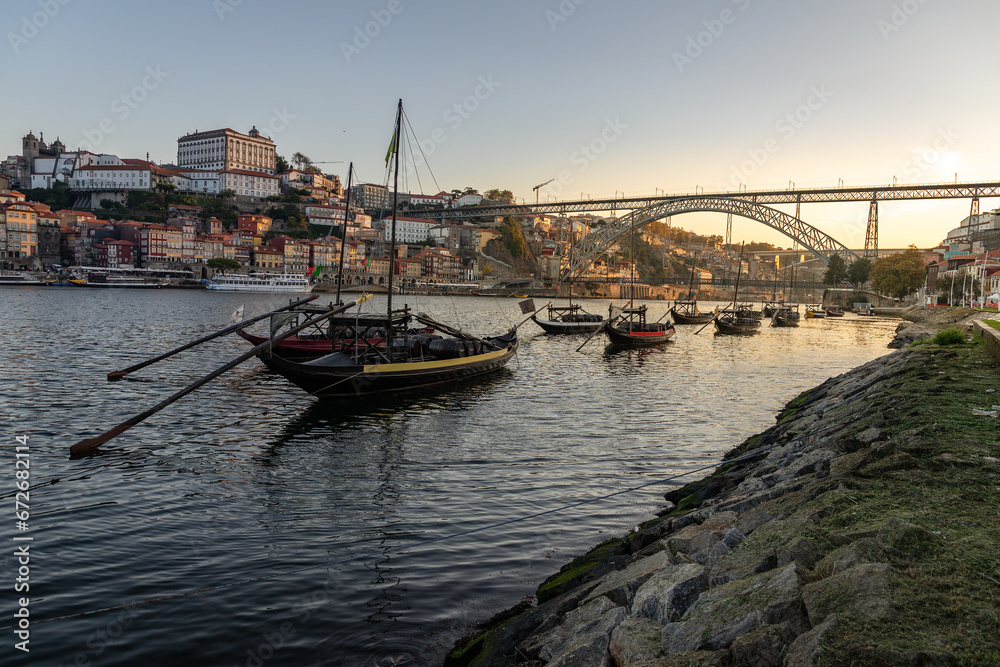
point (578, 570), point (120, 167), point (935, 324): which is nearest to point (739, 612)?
point (578, 570)

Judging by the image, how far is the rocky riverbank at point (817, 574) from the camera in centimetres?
316

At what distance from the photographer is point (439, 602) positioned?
638cm

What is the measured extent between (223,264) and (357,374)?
96.1 m

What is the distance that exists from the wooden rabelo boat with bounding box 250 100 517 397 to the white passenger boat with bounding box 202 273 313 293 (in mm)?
78726

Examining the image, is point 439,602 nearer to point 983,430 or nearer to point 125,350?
point 983,430

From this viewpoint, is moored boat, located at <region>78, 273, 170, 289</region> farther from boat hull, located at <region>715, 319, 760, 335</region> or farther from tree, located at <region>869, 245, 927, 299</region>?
tree, located at <region>869, 245, 927, 299</region>

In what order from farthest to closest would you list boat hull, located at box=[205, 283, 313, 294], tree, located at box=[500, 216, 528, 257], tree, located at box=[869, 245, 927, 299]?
tree, located at box=[500, 216, 528, 257] → boat hull, located at box=[205, 283, 313, 294] → tree, located at box=[869, 245, 927, 299]

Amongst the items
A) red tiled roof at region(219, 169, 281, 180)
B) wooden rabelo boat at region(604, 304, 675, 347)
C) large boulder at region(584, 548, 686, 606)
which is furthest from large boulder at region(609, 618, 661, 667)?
red tiled roof at region(219, 169, 281, 180)

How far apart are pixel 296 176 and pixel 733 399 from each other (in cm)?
14703

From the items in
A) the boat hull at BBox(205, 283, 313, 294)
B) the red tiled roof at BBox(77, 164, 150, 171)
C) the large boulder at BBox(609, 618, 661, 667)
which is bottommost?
the large boulder at BBox(609, 618, 661, 667)

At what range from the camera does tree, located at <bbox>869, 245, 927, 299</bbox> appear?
2648 inches

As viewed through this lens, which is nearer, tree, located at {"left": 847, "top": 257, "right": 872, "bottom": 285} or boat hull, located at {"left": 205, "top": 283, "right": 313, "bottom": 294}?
tree, located at {"left": 847, "top": 257, "right": 872, "bottom": 285}

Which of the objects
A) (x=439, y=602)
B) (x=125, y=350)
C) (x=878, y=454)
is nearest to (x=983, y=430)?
(x=878, y=454)

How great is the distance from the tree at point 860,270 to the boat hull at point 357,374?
73.5 metres
